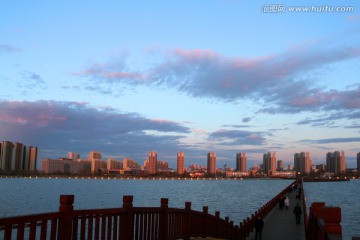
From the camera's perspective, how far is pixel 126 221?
9.59 meters

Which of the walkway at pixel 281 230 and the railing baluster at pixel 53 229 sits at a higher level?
the railing baluster at pixel 53 229

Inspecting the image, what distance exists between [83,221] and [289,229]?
63.2 ft

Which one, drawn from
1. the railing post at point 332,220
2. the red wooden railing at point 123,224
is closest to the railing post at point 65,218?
the red wooden railing at point 123,224

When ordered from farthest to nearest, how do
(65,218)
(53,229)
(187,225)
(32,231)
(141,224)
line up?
(187,225), (141,224), (65,218), (53,229), (32,231)

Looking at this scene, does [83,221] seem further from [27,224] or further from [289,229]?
[289,229]

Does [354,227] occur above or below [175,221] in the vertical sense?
below

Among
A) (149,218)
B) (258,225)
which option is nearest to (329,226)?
(149,218)

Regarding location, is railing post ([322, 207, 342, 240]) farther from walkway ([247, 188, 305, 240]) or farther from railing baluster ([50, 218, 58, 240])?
walkway ([247, 188, 305, 240])

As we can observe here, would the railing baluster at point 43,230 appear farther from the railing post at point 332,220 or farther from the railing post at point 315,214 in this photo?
the railing post at point 315,214

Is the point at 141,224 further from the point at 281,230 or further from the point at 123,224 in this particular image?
the point at 281,230

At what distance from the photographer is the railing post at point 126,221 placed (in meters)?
9.49

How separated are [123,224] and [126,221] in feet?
0.37

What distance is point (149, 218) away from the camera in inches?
429

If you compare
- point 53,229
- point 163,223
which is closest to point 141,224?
point 163,223
